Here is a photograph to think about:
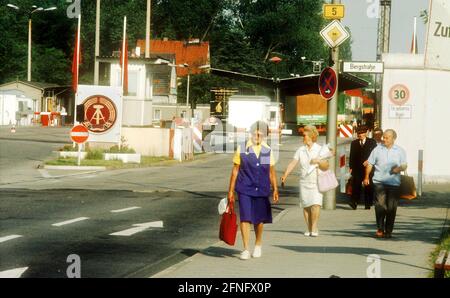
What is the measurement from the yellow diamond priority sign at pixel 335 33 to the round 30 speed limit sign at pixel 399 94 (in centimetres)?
849

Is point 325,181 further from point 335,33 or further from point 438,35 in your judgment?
point 438,35

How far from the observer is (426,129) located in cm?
2886

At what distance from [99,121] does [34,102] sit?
52.8 m

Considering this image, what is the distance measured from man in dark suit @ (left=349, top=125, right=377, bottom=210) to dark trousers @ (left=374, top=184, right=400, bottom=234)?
590 cm

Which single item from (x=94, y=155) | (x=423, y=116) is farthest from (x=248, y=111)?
(x=423, y=116)

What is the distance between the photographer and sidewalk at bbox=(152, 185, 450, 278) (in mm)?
11242

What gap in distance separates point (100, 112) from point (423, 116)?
14.8m

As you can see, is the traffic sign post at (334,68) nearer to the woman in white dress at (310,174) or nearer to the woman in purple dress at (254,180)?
the woman in white dress at (310,174)

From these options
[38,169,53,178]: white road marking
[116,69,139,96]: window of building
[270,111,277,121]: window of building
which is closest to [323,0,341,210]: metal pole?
[38,169,53,178]: white road marking

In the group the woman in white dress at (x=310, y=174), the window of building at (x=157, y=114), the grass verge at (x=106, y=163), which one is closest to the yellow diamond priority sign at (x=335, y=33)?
the woman in white dress at (x=310, y=174)

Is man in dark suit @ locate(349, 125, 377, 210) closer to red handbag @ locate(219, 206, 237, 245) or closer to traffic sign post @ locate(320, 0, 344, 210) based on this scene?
traffic sign post @ locate(320, 0, 344, 210)

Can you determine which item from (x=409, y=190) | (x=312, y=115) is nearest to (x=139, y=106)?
(x=409, y=190)

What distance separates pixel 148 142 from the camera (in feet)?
142
